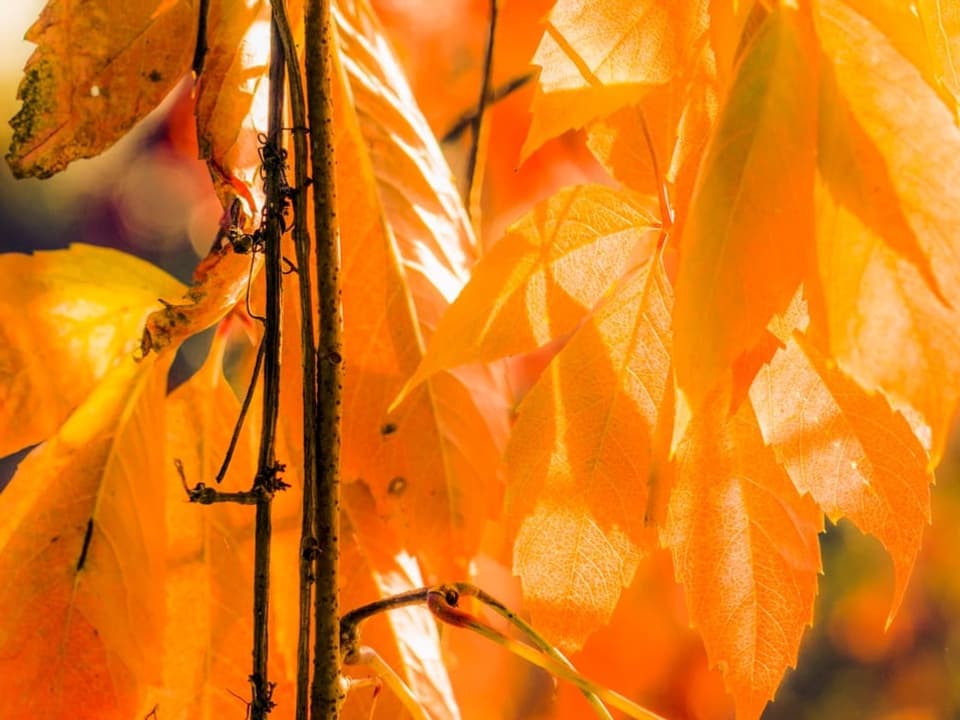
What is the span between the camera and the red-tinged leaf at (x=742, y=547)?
0.31m

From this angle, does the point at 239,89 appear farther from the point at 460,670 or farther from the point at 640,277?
the point at 460,670

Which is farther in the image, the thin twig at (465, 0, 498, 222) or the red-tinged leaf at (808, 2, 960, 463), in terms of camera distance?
the thin twig at (465, 0, 498, 222)

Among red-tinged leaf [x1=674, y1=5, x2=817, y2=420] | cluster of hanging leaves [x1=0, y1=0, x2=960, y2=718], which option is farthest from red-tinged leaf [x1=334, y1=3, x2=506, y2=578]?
red-tinged leaf [x1=674, y1=5, x2=817, y2=420]

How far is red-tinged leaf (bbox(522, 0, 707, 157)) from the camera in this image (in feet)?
0.90

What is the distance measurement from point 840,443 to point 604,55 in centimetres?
12

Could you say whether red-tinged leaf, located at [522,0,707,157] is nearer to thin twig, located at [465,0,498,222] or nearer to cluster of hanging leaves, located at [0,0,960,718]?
cluster of hanging leaves, located at [0,0,960,718]

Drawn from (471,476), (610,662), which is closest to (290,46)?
(471,476)

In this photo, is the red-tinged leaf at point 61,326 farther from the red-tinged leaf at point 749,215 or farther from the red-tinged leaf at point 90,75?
the red-tinged leaf at point 749,215

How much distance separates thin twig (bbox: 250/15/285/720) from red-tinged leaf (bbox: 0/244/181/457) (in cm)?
10

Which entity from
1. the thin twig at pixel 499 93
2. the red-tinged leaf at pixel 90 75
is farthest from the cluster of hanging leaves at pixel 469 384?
the thin twig at pixel 499 93

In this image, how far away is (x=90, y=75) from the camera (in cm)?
27

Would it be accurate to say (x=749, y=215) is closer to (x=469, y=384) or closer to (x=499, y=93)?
(x=469, y=384)

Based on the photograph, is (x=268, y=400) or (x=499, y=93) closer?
(x=268, y=400)

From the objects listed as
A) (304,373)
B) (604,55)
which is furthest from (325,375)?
(604,55)
